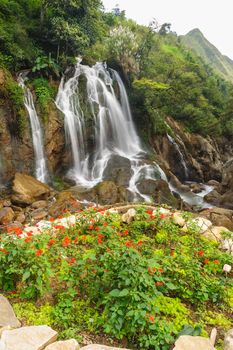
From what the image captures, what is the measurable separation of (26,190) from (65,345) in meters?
11.2

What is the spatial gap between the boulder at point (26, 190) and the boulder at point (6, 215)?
0.91m

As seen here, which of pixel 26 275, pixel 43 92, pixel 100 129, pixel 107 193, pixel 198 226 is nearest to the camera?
pixel 26 275

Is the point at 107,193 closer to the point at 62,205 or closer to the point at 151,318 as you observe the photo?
the point at 62,205

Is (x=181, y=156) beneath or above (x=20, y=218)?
above

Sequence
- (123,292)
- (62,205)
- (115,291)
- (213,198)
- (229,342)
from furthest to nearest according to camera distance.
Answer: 1. (213,198)
2. (62,205)
3. (115,291)
4. (123,292)
5. (229,342)

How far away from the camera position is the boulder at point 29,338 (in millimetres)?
3485

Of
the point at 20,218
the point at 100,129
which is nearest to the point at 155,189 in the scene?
the point at 100,129

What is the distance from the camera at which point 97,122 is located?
2094 cm

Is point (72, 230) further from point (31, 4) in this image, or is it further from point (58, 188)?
point (31, 4)

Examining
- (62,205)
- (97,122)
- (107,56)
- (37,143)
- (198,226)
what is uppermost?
(107,56)

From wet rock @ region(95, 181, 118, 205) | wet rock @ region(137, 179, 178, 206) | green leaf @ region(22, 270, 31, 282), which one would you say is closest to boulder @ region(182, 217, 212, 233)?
green leaf @ region(22, 270, 31, 282)

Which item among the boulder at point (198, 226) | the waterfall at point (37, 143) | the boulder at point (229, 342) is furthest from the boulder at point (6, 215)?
the boulder at point (229, 342)

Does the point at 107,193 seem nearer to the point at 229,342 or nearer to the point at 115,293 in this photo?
the point at 115,293

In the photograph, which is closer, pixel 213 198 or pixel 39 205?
pixel 39 205
